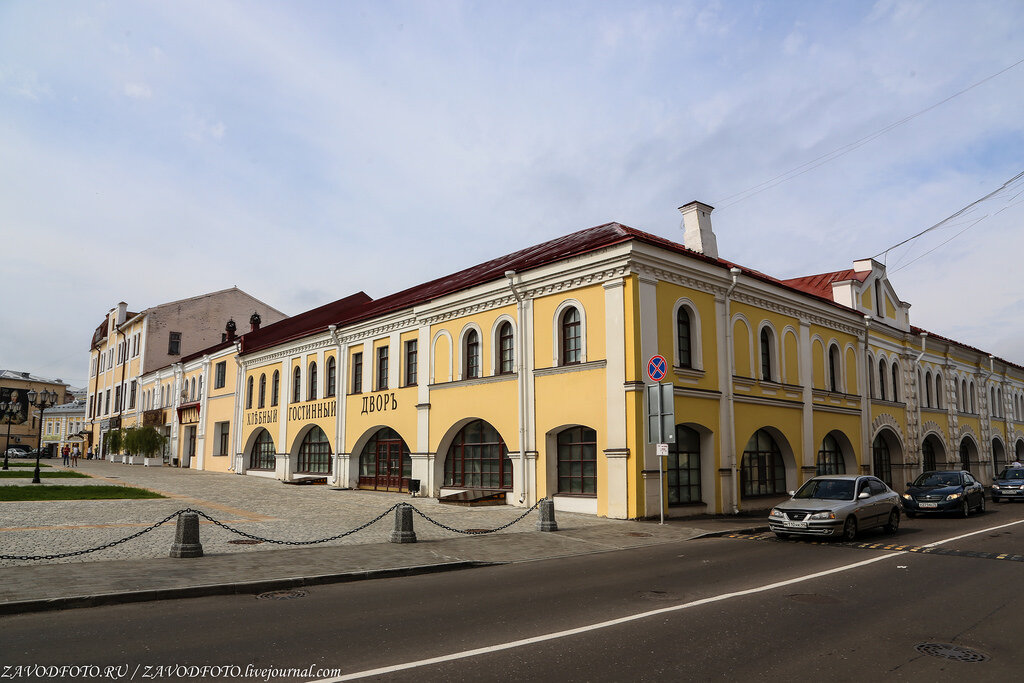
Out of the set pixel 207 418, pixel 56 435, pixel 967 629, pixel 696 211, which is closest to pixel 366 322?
pixel 696 211

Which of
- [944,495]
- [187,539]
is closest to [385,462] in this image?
[187,539]

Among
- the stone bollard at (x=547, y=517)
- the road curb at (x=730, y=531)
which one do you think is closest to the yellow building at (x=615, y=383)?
the road curb at (x=730, y=531)

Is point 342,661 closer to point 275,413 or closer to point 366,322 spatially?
point 366,322

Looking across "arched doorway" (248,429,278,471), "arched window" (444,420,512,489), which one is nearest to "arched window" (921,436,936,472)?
"arched window" (444,420,512,489)

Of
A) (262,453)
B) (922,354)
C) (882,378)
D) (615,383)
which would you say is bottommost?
(262,453)

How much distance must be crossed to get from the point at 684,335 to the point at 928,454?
24419 mm

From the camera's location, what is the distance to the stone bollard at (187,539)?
36.9 ft

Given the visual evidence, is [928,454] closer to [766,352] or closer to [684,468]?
[766,352]

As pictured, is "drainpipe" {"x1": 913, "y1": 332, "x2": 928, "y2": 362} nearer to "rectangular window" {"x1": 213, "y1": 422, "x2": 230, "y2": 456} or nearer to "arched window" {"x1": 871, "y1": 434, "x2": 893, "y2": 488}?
"arched window" {"x1": 871, "y1": 434, "x2": 893, "y2": 488}

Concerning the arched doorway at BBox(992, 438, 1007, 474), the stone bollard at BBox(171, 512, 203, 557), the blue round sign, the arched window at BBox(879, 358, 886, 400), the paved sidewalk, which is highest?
the arched window at BBox(879, 358, 886, 400)

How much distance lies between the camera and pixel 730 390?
2081 cm

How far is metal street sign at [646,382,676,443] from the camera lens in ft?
55.6

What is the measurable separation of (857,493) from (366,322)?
20509 mm

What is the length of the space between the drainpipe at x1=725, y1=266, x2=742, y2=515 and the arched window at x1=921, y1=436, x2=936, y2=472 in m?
20.9
